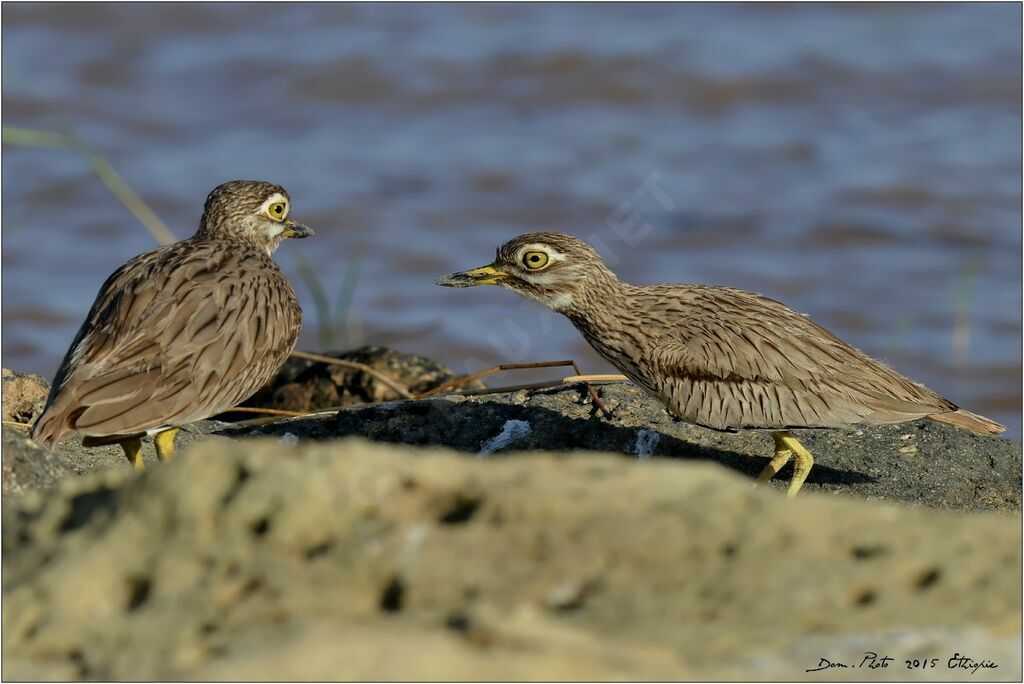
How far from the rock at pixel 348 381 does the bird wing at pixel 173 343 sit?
1013mm

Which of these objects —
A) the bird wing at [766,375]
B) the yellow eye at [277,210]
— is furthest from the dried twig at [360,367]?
the bird wing at [766,375]

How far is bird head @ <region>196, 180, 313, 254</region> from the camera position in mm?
7746

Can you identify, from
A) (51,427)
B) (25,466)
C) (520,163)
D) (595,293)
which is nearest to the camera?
(25,466)

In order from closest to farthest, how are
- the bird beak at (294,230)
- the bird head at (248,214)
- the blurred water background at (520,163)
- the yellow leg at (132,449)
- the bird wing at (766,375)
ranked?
the yellow leg at (132,449), the bird wing at (766,375), the bird head at (248,214), the bird beak at (294,230), the blurred water background at (520,163)

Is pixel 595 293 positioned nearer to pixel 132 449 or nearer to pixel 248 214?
pixel 248 214

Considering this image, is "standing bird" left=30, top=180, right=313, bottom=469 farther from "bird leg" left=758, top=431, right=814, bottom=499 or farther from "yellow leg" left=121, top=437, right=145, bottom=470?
"bird leg" left=758, top=431, right=814, bottom=499

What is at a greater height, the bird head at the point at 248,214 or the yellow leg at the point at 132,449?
the bird head at the point at 248,214

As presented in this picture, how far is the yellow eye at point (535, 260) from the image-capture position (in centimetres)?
718

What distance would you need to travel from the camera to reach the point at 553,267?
23.6ft

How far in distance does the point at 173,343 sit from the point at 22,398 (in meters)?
1.00

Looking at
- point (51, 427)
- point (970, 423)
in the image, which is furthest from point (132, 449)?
point (970, 423)

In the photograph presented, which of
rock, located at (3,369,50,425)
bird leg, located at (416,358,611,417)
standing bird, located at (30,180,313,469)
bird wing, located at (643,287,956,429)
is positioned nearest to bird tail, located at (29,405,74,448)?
standing bird, located at (30,180,313,469)

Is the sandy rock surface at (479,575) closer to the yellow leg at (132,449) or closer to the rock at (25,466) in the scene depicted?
the rock at (25,466)

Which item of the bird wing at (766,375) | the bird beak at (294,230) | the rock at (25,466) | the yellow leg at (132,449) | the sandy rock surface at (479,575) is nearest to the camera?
the sandy rock surface at (479,575)
